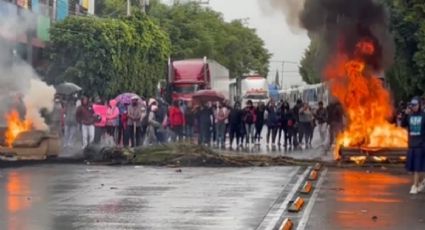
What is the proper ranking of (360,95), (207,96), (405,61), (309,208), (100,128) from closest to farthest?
(309,208), (360,95), (100,128), (405,61), (207,96)

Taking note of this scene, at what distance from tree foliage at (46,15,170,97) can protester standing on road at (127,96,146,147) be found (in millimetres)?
13062

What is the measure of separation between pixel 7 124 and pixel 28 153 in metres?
1.08

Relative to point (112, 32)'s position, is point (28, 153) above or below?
below

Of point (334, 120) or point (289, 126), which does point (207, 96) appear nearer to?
point (289, 126)

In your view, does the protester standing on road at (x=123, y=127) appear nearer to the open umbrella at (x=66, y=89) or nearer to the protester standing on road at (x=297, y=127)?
the open umbrella at (x=66, y=89)

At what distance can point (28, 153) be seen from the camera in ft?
78.9

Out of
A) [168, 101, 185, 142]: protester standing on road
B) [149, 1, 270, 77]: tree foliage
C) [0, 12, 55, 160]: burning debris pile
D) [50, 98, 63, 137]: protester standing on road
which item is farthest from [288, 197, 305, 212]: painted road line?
[149, 1, 270, 77]: tree foliage

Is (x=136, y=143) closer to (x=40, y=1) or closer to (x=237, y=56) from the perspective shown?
(x=40, y=1)

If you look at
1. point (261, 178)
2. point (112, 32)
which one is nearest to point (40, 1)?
point (112, 32)

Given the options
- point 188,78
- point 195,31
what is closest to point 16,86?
point 188,78

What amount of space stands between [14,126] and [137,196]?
30.0 feet

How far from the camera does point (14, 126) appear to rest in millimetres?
24469

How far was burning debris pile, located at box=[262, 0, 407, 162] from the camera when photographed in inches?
1023

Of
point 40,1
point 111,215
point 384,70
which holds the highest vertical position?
point 40,1
